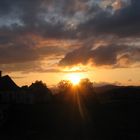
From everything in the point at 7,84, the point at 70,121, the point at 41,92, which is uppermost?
the point at 7,84

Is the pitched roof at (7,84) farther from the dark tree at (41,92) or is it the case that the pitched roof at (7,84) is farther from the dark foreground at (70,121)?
the dark foreground at (70,121)

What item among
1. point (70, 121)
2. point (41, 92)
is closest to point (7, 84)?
point (41, 92)

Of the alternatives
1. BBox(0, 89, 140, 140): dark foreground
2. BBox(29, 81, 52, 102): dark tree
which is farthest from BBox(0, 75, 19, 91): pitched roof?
BBox(0, 89, 140, 140): dark foreground

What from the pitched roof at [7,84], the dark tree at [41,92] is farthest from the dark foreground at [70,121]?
the dark tree at [41,92]

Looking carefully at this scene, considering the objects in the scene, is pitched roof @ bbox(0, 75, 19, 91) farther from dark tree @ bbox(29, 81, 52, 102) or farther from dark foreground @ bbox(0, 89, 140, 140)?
dark foreground @ bbox(0, 89, 140, 140)

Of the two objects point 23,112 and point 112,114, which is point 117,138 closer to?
point 112,114

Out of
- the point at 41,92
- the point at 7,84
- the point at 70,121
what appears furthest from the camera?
the point at 41,92

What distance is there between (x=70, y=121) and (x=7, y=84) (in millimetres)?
29062

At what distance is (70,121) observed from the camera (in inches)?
1725

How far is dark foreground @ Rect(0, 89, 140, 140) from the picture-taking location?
40188mm

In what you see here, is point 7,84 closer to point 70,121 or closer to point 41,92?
point 41,92

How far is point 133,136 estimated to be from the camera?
38.0 metres

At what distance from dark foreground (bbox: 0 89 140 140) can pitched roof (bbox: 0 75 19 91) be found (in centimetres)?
2189

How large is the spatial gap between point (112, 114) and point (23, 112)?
9.69 meters
